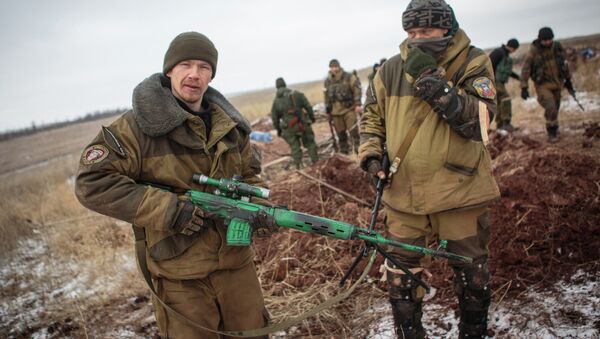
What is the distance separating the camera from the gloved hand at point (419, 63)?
6.68ft

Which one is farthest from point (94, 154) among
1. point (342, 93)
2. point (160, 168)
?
point (342, 93)

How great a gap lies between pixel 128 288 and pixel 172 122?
3.29m

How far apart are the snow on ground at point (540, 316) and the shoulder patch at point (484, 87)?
1.67m

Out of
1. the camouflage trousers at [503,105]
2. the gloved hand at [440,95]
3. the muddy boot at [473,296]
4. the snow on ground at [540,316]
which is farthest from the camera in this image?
the camouflage trousers at [503,105]

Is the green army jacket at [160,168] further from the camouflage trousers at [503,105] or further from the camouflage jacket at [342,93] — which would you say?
the camouflage trousers at [503,105]

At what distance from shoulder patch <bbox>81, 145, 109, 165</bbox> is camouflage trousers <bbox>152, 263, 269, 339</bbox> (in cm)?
74

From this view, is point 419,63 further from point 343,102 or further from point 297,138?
point 343,102

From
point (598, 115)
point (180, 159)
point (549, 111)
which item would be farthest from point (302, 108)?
point (180, 159)

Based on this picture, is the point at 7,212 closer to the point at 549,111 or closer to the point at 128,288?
the point at 128,288

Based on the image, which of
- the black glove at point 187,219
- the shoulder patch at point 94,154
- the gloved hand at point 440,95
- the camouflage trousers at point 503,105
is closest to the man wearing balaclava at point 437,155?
the gloved hand at point 440,95

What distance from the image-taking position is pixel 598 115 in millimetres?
8141

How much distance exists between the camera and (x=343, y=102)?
9.27 m

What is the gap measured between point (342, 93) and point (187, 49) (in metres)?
7.38

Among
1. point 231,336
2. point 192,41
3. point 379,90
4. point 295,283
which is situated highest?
point 192,41
